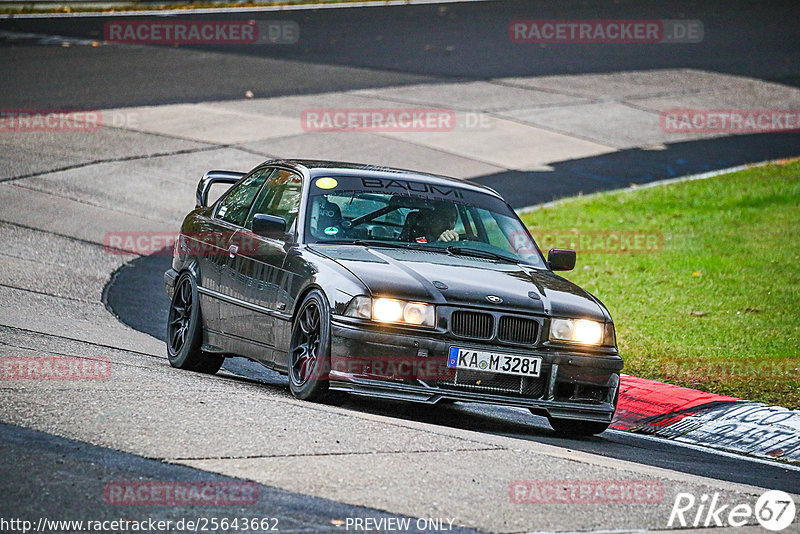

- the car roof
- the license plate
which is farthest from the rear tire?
the car roof

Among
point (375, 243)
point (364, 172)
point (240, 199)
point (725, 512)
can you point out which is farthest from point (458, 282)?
point (240, 199)

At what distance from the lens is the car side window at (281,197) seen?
8.80 m

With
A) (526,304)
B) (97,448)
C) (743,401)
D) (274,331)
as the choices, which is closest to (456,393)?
(526,304)

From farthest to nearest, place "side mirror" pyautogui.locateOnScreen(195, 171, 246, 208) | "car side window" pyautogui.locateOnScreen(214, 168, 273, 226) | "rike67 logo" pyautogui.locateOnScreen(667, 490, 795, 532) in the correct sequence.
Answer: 1. "side mirror" pyautogui.locateOnScreen(195, 171, 246, 208)
2. "car side window" pyautogui.locateOnScreen(214, 168, 273, 226)
3. "rike67 logo" pyautogui.locateOnScreen(667, 490, 795, 532)

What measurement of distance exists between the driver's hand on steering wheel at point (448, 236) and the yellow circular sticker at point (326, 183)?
0.82m

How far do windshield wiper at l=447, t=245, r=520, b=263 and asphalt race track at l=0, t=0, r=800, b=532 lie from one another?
1.12 metres

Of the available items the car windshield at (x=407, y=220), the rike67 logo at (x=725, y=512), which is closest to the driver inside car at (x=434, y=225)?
the car windshield at (x=407, y=220)

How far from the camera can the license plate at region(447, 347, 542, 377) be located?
7508 millimetres

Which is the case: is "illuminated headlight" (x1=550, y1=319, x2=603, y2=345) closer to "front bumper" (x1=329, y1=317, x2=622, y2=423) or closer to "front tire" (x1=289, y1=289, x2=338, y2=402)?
"front bumper" (x1=329, y1=317, x2=622, y2=423)

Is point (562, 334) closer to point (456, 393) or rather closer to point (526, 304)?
point (526, 304)

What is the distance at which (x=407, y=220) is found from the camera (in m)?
8.67

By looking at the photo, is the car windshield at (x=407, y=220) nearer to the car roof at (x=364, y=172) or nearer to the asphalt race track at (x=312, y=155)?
the car roof at (x=364, y=172)

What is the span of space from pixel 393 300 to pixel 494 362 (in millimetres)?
709

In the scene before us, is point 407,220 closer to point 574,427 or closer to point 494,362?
point 494,362
